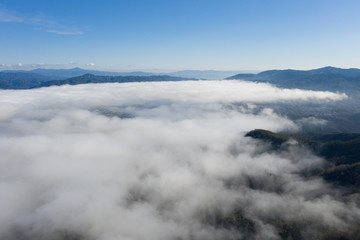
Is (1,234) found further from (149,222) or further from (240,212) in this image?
(240,212)

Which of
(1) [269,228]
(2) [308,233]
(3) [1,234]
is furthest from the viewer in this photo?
(3) [1,234]

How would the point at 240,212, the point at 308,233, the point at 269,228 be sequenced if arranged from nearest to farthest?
the point at 308,233 → the point at 269,228 → the point at 240,212

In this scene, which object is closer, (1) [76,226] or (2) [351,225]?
(2) [351,225]

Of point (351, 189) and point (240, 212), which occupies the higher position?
point (351, 189)

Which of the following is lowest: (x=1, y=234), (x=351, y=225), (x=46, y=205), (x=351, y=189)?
(x=1, y=234)

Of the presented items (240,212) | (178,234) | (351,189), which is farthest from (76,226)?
(351,189)

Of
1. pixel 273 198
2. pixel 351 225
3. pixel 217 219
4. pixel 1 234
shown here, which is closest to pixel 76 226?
pixel 1 234

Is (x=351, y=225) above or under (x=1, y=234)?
above

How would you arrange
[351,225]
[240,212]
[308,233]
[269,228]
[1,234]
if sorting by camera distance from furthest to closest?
[240,212], [1,234], [269,228], [308,233], [351,225]

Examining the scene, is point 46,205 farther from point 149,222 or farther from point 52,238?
point 149,222
